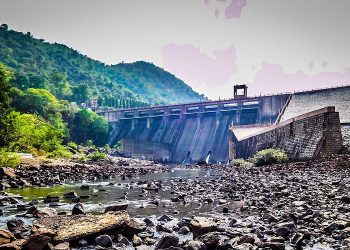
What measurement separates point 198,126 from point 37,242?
205 feet

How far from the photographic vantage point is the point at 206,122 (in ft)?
218

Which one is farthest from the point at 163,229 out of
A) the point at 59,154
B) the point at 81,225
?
the point at 59,154

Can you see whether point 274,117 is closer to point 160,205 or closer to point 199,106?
point 199,106

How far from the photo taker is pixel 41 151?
1187 inches

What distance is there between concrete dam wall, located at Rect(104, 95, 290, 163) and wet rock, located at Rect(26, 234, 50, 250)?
5304cm

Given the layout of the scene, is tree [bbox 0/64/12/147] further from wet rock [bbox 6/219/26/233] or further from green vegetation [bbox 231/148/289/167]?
green vegetation [bbox 231/148/289/167]

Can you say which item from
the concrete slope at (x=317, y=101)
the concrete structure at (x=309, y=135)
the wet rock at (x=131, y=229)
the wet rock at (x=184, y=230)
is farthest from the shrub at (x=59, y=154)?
the concrete slope at (x=317, y=101)

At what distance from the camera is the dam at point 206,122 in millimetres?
49562

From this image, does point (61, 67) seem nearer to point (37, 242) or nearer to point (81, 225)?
point (81, 225)

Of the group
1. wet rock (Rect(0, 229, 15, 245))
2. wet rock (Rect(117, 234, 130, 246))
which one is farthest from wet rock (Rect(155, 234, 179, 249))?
wet rock (Rect(0, 229, 15, 245))

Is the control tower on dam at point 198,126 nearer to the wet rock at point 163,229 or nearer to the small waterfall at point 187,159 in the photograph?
the small waterfall at point 187,159

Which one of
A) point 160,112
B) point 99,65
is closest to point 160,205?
point 160,112

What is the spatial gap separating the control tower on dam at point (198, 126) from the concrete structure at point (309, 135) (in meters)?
25.1

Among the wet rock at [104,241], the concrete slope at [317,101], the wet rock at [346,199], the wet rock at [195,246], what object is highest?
the concrete slope at [317,101]
